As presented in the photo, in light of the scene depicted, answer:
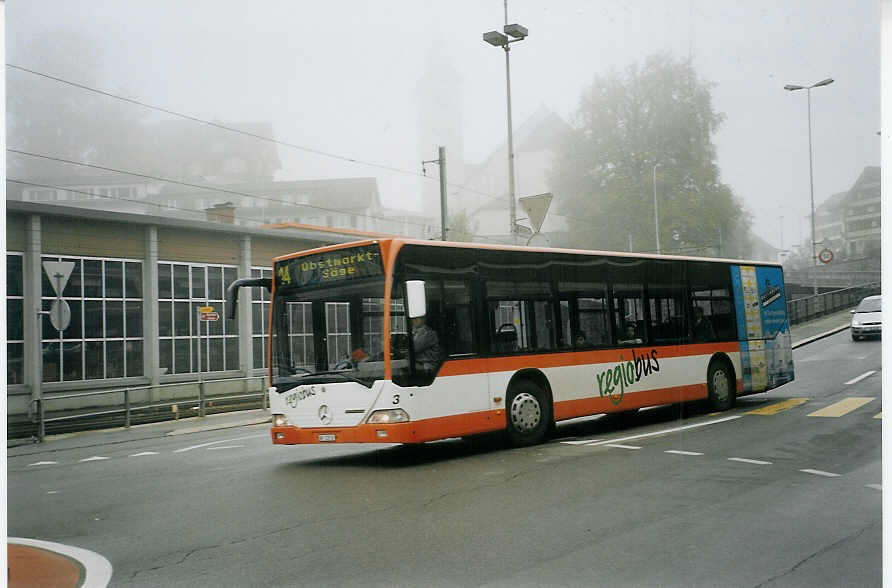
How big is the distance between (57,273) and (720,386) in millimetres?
9952

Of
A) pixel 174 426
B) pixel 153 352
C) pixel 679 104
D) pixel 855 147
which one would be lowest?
pixel 174 426

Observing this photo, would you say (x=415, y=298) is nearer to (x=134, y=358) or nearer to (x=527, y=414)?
(x=527, y=414)

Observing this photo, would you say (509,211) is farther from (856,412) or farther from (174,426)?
(174,426)

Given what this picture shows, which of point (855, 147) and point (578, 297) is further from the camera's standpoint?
point (578, 297)

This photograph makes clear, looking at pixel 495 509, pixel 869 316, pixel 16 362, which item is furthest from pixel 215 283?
pixel 869 316

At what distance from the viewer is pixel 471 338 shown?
10.3 metres

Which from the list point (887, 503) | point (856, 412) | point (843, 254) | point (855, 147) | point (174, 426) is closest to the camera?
point (887, 503)

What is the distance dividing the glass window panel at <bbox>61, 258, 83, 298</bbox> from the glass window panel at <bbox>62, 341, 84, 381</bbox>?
0.67 metres

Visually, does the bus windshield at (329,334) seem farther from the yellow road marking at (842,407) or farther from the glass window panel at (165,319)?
the yellow road marking at (842,407)

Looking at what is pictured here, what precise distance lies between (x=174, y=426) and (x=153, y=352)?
390 centimetres

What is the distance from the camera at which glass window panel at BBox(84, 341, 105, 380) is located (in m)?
12.3

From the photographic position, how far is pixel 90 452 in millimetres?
13250

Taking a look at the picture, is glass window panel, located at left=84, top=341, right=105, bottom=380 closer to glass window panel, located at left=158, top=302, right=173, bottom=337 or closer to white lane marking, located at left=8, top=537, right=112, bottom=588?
glass window panel, located at left=158, top=302, right=173, bottom=337

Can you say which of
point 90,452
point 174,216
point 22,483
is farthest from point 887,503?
point 174,216
